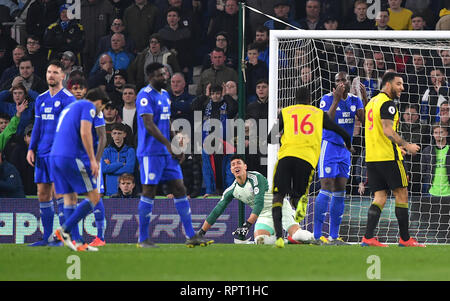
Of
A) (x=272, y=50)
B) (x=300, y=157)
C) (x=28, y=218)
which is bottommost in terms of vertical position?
(x=28, y=218)

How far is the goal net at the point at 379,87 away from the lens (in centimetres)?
1273

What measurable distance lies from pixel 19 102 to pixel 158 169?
5400 millimetres

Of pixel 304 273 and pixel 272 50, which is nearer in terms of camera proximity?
pixel 304 273

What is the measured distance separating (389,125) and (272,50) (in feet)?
9.33

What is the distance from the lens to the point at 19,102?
48.6 ft

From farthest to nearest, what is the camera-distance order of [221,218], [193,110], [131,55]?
[131,55] → [193,110] → [221,218]

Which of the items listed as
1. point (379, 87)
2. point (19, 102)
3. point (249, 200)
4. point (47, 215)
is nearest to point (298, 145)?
point (249, 200)

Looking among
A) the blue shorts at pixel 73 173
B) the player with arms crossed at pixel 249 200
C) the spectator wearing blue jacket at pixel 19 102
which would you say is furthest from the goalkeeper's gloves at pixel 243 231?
the spectator wearing blue jacket at pixel 19 102

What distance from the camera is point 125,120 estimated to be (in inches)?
575

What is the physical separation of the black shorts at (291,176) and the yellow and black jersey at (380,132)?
982 mm

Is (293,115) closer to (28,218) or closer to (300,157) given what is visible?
(300,157)

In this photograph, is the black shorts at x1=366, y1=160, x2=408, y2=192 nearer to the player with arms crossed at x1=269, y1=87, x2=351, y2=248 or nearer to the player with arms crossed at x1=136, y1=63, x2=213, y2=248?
the player with arms crossed at x1=269, y1=87, x2=351, y2=248

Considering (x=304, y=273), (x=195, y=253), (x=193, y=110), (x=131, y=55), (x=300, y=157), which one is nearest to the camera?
(x=304, y=273)

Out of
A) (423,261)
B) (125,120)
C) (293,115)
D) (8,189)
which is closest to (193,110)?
(125,120)
